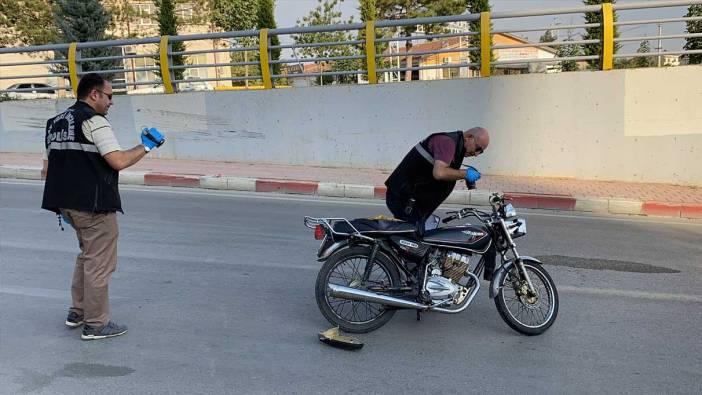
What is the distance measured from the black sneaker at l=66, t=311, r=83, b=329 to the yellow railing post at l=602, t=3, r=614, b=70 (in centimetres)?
982

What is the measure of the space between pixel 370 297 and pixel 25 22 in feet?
107

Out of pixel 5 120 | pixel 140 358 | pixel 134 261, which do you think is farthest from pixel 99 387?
pixel 5 120

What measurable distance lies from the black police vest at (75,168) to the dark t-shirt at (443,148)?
231 cm

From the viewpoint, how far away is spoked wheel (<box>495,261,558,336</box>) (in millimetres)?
4582

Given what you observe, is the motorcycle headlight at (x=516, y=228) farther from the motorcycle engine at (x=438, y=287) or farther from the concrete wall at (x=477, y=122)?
the concrete wall at (x=477, y=122)

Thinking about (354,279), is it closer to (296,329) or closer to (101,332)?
(296,329)

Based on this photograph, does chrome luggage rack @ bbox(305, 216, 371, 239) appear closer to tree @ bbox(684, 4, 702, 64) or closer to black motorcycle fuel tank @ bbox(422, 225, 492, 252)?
black motorcycle fuel tank @ bbox(422, 225, 492, 252)

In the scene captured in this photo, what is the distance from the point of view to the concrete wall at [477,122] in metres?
10.8

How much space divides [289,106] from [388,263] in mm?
8897

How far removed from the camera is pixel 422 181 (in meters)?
4.77

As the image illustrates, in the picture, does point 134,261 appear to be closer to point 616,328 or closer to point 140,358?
point 140,358

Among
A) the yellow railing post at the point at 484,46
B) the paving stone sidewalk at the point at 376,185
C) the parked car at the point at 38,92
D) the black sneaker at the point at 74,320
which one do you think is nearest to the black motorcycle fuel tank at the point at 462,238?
the black sneaker at the point at 74,320

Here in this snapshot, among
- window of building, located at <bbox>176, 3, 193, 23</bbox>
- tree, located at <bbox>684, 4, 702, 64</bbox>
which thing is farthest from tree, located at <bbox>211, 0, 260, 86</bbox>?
tree, located at <bbox>684, 4, 702, 64</bbox>

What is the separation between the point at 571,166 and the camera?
37.4ft
